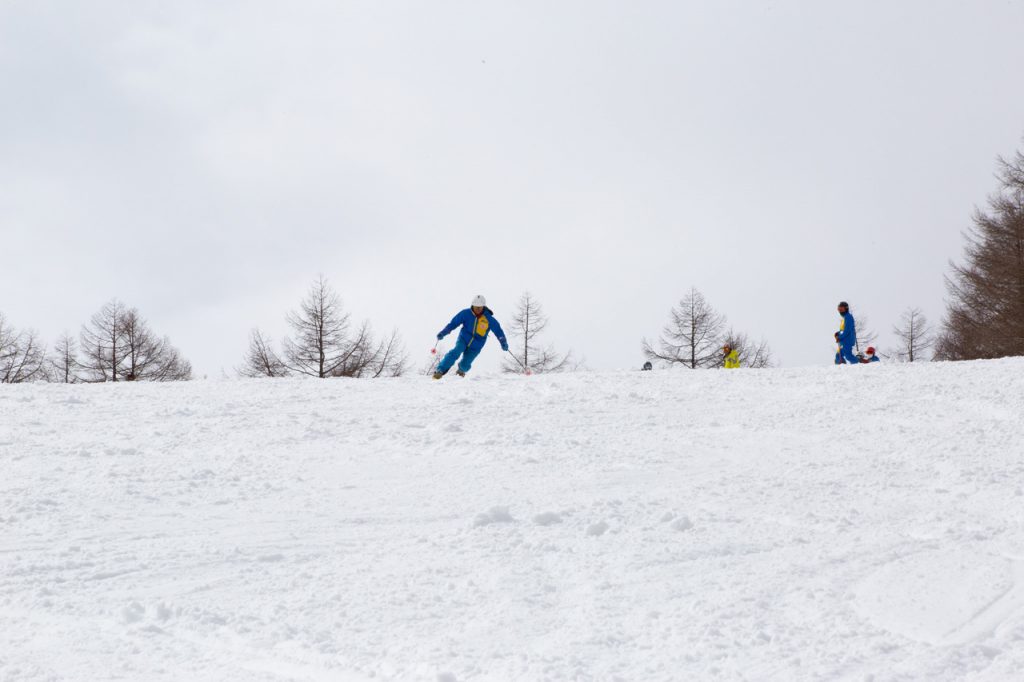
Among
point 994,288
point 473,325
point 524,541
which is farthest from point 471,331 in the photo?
point 994,288

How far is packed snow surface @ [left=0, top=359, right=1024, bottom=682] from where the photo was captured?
3387 millimetres

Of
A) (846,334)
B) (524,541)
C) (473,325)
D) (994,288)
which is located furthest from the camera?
(994,288)

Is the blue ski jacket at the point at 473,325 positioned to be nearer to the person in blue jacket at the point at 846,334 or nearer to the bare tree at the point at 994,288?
the person in blue jacket at the point at 846,334

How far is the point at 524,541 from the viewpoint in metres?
4.85

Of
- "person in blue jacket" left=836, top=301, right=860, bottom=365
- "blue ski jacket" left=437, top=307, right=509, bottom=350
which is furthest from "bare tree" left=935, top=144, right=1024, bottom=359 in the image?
"blue ski jacket" left=437, top=307, right=509, bottom=350

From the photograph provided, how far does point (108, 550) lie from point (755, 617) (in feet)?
13.3

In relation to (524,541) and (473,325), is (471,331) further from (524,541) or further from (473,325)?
(524,541)

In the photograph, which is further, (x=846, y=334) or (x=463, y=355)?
(x=846, y=334)

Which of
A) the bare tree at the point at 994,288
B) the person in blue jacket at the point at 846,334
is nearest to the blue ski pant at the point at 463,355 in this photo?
the person in blue jacket at the point at 846,334

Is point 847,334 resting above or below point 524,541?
above

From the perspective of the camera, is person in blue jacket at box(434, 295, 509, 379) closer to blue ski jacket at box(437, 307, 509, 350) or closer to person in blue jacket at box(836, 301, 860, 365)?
blue ski jacket at box(437, 307, 509, 350)

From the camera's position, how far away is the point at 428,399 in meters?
10.1

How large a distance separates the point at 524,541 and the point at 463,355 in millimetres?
8918

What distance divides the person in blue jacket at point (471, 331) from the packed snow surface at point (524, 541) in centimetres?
421
